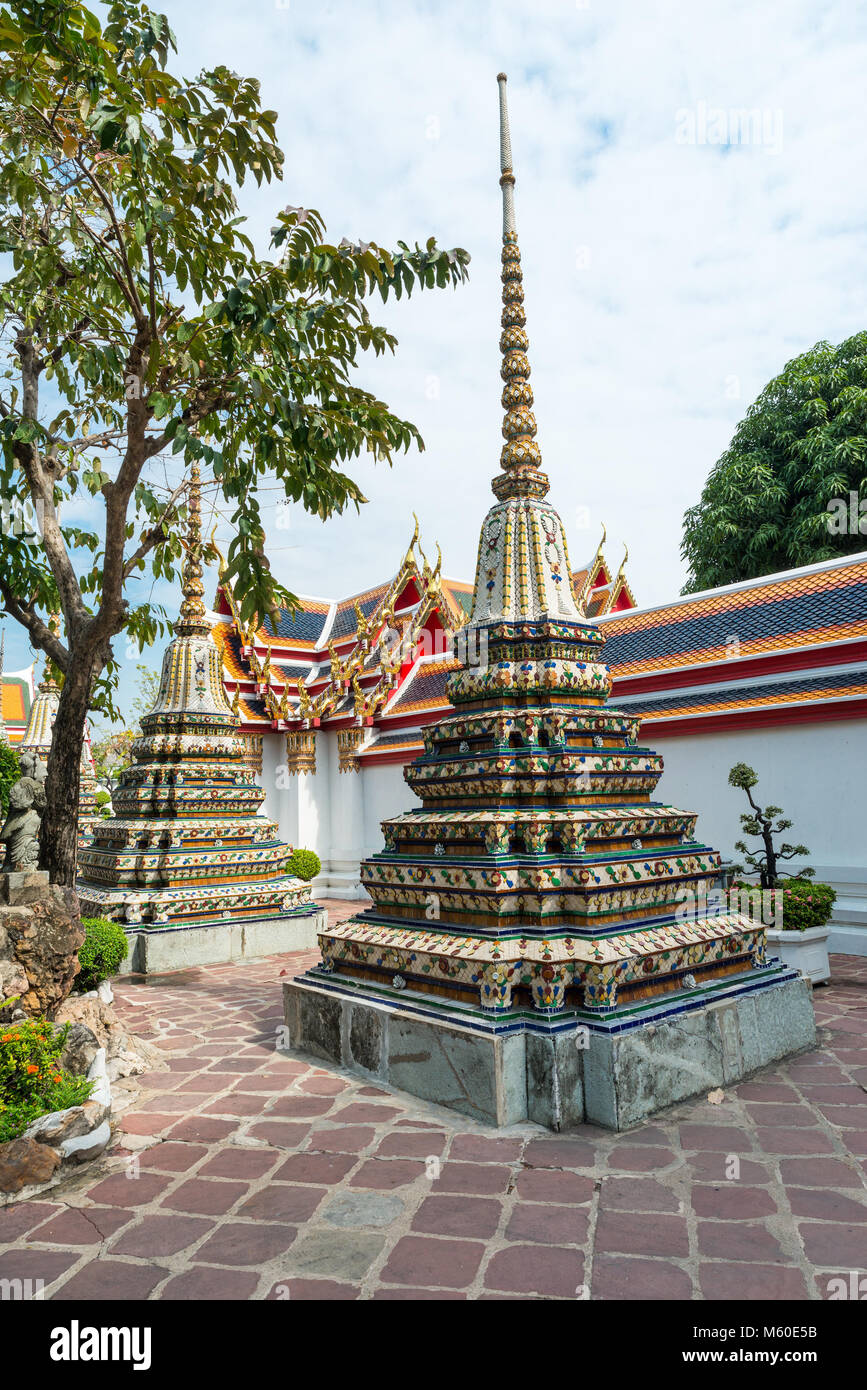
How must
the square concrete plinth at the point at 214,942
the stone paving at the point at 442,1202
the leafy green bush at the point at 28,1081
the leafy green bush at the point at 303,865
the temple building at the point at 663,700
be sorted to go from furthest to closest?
the leafy green bush at the point at 303,865, the temple building at the point at 663,700, the square concrete plinth at the point at 214,942, the leafy green bush at the point at 28,1081, the stone paving at the point at 442,1202

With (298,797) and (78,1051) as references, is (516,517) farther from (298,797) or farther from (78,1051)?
(298,797)

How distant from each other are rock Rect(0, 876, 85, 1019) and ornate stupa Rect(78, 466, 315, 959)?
4.76m

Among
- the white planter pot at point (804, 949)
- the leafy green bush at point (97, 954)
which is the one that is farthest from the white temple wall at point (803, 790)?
the leafy green bush at point (97, 954)

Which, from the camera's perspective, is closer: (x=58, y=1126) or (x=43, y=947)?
(x=58, y=1126)

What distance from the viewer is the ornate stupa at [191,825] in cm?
1030

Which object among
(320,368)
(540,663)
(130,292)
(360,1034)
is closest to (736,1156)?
(360,1034)

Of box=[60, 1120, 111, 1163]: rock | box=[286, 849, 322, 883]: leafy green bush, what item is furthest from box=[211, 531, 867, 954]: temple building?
box=[60, 1120, 111, 1163]: rock

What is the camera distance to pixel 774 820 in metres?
10.7

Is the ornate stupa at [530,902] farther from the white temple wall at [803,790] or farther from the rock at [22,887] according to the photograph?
the white temple wall at [803,790]

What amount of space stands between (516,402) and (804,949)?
18.4 feet

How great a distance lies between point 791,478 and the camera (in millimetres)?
21422

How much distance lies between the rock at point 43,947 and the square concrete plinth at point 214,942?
4.04 metres

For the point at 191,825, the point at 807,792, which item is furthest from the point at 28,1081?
the point at 807,792

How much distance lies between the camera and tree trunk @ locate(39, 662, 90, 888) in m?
6.43
